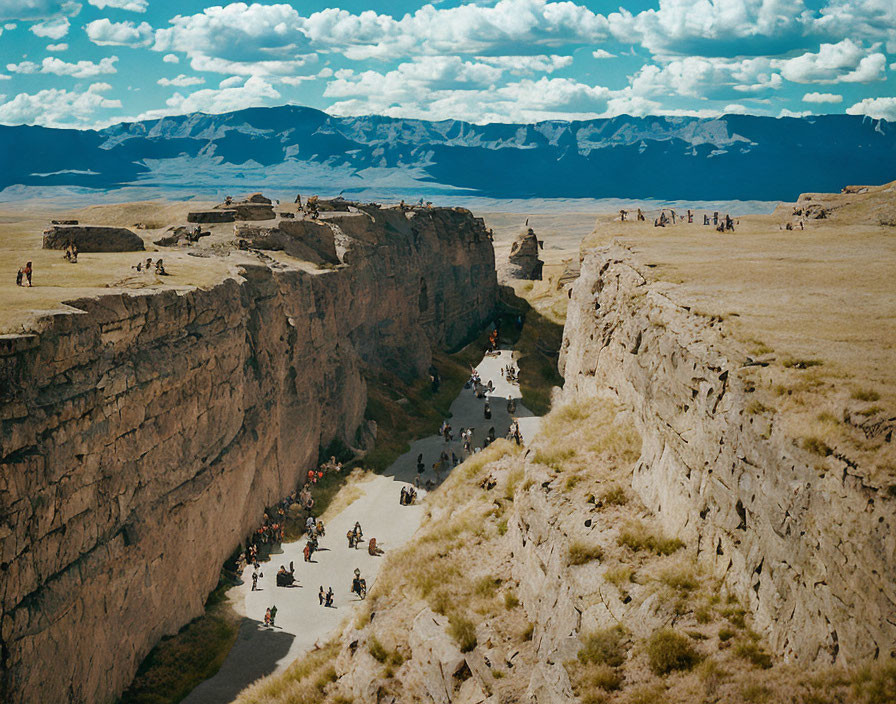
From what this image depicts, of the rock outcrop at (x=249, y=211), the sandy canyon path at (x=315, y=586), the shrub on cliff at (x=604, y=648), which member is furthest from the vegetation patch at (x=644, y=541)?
the rock outcrop at (x=249, y=211)

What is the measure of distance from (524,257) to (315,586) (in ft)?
214

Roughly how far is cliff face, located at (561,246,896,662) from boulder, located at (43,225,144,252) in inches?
1052

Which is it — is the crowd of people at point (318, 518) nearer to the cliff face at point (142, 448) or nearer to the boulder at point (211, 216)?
the cliff face at point (142, 448)

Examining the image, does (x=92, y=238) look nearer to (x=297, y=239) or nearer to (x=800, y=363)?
(x=297, y=239)

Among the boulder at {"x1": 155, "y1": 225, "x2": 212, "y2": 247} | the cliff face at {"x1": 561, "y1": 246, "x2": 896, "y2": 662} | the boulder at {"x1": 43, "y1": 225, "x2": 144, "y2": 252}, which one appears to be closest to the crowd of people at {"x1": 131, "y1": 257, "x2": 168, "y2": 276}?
the boulder at {"x1": 43, "y1": 225, "x2": 144, "y2": 252}

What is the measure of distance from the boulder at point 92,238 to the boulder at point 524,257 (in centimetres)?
5532

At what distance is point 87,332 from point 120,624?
798 cm

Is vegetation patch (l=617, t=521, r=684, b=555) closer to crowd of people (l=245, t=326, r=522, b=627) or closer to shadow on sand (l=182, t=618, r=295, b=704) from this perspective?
shadow on sand (l=182, t=618, r=295, b=704)

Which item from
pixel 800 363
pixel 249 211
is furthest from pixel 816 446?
pixel 249 211

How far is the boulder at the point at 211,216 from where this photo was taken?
5141 centimetres

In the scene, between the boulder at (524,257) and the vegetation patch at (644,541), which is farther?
the boulder at (524,257)

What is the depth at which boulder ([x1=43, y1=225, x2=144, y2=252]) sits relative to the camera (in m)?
39.2

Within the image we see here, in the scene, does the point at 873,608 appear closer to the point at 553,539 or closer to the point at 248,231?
the point at 553,539

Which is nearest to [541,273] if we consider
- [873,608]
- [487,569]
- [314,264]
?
[314,264]
